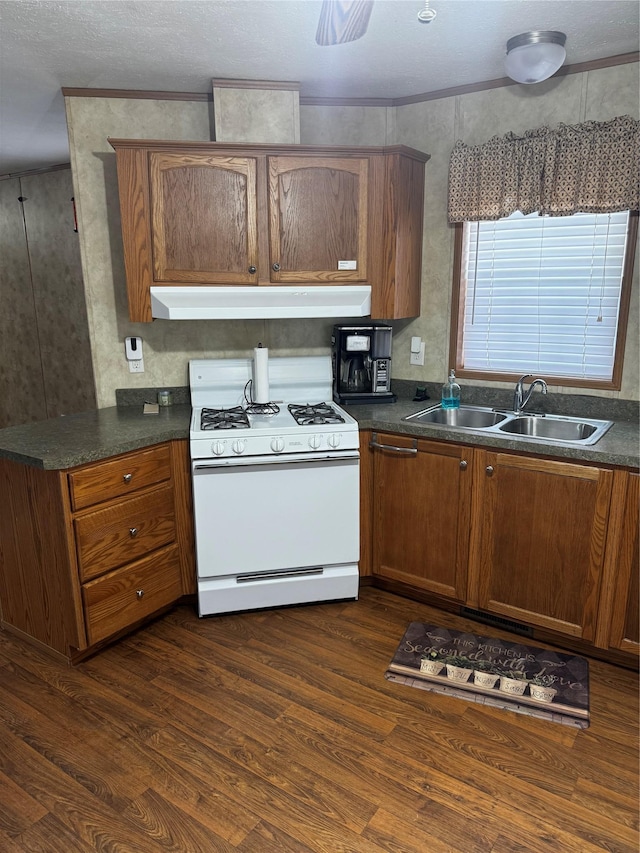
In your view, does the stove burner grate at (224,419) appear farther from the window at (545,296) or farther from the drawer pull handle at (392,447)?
the window at (545,296)

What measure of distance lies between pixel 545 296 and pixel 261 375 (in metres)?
1.45

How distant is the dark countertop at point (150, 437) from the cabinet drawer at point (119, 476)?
45 mm

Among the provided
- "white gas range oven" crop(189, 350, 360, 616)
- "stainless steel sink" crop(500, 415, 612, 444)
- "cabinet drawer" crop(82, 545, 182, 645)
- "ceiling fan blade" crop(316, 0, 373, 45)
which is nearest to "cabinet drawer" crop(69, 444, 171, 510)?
"white gas range oven" crop(189, 350, 360, 616)

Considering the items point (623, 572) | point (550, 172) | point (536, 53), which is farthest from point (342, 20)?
point (623, 572)

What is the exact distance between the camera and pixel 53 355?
5082 mm

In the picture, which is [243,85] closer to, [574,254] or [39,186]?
[574,254]

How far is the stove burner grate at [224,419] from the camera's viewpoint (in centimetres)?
258

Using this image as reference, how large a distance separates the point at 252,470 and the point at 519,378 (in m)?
1.41

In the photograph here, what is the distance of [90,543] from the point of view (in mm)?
2273

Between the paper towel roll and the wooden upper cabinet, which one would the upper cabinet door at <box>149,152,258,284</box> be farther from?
the paper towel roll

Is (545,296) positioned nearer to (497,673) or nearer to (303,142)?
(303,142)

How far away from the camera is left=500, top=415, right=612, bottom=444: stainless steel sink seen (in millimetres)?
2607

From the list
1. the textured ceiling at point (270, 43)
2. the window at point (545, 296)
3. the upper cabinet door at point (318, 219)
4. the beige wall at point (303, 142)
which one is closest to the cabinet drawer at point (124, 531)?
the beige wall at point (303, 142)

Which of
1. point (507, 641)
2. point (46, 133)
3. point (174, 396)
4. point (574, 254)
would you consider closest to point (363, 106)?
point (574, 254)
